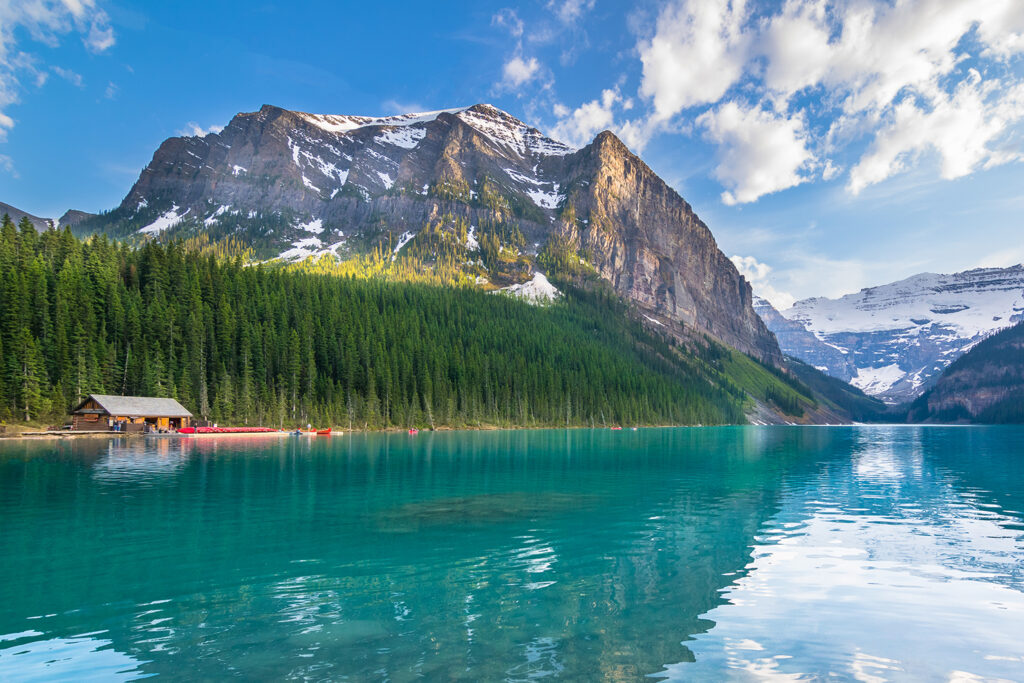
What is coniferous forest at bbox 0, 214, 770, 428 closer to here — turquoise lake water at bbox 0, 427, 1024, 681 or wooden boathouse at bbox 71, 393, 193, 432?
wooden boathouse at bbox 71, 393, 193, 432

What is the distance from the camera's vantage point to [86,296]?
113 metres

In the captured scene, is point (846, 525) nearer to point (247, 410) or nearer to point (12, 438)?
point (12, 438)

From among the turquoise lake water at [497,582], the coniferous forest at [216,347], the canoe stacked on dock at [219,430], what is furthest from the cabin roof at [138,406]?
the turquoise lake water at [497,582]

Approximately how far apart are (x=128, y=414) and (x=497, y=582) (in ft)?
343

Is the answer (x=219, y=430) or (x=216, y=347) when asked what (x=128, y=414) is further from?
(x=216, y=347)

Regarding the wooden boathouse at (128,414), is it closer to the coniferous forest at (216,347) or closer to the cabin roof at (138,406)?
the cabin roof at (138,406)

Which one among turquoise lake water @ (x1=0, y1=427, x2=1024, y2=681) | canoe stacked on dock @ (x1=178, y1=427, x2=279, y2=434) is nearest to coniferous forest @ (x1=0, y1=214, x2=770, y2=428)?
canoe stacked on dock @ (x1=178, y1=427, x2=279, y2=434)

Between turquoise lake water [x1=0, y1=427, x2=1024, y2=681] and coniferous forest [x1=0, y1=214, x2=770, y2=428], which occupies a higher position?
coniferous forest [x1=0, y1=214, x2=770, y2=428]

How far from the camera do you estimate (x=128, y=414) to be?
333ft

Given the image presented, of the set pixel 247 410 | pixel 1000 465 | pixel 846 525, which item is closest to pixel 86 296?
pixel 247 410

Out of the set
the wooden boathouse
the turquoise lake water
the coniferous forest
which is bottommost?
the turquoise lake water

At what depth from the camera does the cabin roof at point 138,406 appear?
99.1 m

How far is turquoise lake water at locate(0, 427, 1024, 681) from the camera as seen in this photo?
14227 millimetres

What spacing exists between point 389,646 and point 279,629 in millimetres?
3462
